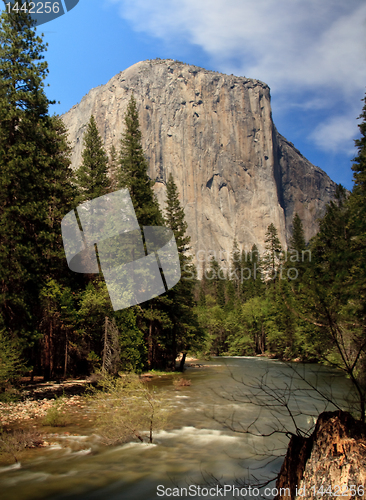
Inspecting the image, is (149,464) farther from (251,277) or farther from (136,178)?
(251,277)

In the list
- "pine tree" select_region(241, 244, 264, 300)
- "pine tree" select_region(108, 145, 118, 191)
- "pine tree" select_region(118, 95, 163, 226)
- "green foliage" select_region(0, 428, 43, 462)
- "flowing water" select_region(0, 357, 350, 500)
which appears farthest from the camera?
"pine tree" select_region(241, 244, 264, 300)

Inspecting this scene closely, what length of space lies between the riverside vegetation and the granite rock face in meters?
90.8

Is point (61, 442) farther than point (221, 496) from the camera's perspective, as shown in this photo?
Yes

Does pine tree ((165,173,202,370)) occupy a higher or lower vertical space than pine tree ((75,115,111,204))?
lower

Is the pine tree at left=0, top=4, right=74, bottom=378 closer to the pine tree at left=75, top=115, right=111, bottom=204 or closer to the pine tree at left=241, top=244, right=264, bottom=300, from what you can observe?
the pine tree at left=75, top=115, right=111, bottom=204

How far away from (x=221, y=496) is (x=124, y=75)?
480ft

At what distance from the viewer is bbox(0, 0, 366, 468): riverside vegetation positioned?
17.2ft

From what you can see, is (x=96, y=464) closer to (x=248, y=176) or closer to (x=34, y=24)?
(x=34, y=24)

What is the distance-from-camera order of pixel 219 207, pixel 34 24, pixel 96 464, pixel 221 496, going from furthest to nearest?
1. pixel 219 207
2. pixel 34 24
3. pixel 96 464
4. pixel 221 496

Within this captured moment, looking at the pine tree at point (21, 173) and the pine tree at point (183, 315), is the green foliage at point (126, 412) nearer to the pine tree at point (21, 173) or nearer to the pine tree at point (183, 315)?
the pine tree at point (21, 173)

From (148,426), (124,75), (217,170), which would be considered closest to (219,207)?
(217,170)

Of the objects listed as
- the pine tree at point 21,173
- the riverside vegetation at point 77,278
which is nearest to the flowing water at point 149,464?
the riverside vegetation at point 77,278

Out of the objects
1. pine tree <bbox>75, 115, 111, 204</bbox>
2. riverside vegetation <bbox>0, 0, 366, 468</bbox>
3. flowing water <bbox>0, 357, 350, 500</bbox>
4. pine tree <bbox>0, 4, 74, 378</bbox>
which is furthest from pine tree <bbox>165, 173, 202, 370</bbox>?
flowing water <bbox>0, 357, 350, 500</bbox>

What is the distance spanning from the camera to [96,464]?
7.59 metres
